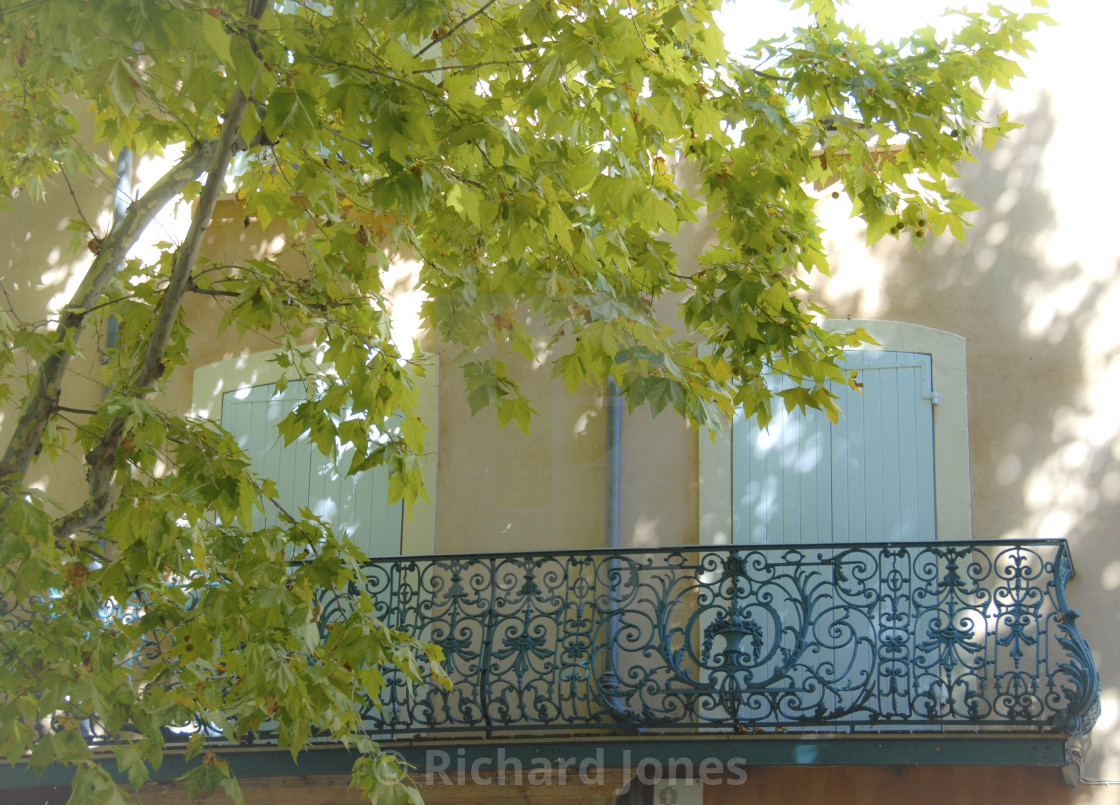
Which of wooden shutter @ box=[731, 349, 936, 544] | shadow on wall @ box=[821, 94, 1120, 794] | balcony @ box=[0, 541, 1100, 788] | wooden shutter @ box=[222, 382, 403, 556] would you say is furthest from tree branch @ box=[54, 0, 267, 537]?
shadow on wall @ box=[821, 94, 1120, 794]

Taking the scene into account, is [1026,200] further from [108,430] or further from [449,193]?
[108,430]

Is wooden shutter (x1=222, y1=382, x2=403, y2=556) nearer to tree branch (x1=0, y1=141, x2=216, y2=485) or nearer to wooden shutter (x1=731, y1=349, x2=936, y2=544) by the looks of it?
wooden shutter (x1=731, y1=349, x2=936, y2=544)

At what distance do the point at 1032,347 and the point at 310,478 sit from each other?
490cm

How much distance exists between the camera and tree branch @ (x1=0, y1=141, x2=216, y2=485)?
4422 mm

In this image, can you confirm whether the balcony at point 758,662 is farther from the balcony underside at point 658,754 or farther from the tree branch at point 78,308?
the tree branch at point 78,308

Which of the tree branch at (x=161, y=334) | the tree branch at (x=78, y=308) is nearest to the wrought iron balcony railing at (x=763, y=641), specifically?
the tree branch at (x=161, y=334)

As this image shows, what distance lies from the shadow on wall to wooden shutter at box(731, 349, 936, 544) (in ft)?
1.06

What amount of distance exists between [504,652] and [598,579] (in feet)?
2.78

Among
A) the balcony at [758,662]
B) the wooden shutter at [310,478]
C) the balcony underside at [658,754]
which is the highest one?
the wooden shutter at [310,478]

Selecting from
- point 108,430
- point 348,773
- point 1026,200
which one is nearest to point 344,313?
point 108,430

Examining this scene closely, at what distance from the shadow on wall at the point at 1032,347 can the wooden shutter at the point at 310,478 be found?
11.0ft

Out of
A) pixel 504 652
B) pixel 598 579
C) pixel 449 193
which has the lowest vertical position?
pixel 504 652

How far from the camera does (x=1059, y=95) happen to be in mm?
7352

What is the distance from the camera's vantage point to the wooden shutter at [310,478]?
7.70m
